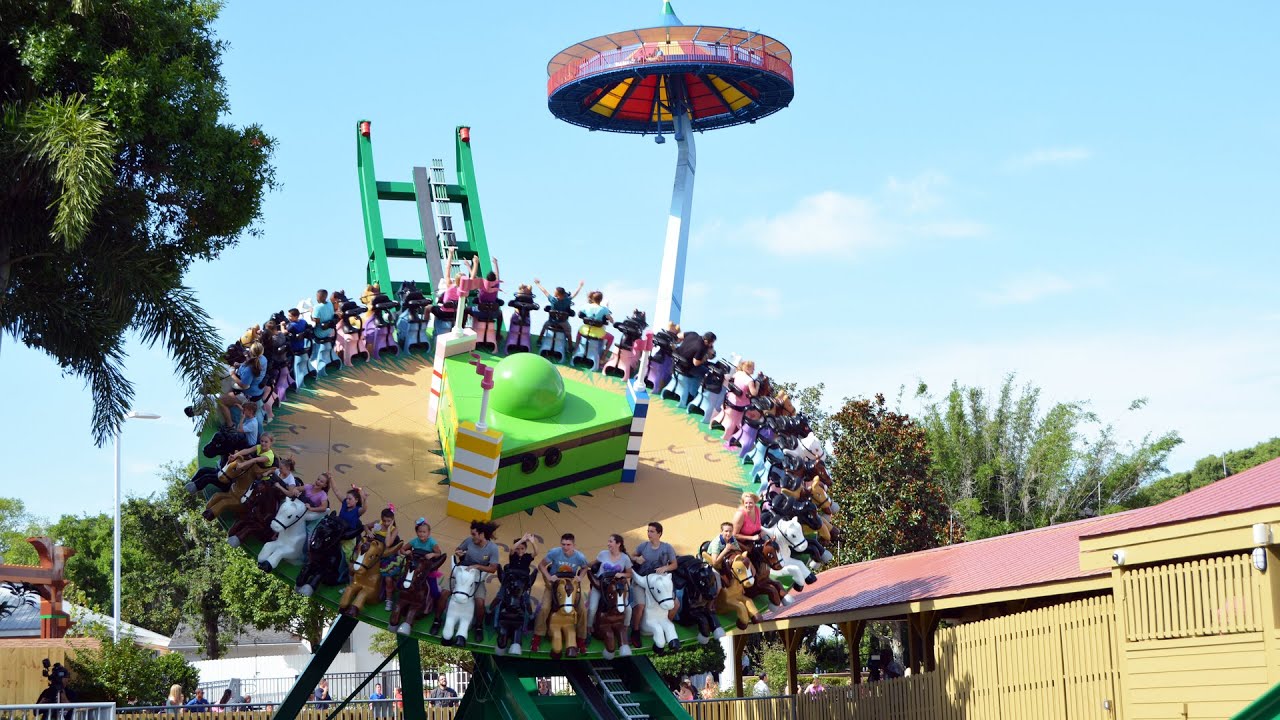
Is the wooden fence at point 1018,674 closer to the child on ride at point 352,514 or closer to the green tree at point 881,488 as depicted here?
the child on ride at point 352,514

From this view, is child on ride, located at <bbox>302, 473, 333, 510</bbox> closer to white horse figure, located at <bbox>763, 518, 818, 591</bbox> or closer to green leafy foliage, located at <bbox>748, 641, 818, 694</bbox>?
white horse figure, located at <bbox>763, 518, 818, 591</bbox>

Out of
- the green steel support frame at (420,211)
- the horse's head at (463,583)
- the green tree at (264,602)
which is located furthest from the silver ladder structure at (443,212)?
the green tree at (264,602)

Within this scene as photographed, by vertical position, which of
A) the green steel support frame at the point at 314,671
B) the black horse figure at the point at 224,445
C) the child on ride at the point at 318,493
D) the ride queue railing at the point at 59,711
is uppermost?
the black horse figure at the point at 224,445

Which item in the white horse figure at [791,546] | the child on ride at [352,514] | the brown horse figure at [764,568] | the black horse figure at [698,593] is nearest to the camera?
the child on ride at [352,514]

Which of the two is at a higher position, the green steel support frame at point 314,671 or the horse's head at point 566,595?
the horse's head at point 566,595

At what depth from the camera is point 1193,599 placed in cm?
1327

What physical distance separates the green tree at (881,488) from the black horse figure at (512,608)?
19449 millimetres

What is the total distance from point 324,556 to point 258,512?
0.88 metres

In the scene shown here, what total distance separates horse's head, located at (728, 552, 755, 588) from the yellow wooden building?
3.10 meters

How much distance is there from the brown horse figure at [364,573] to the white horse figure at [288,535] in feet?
2.24

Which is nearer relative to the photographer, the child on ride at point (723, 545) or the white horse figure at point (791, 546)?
the child on ride at point (723, 545)

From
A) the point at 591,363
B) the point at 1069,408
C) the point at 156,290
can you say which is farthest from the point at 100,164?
the point at 1069,408

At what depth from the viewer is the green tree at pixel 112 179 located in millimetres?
13672

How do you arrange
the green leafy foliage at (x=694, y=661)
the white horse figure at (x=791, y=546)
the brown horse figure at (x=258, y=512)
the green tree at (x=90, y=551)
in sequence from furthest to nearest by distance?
the green tree at (x=90, y=551), the green leafy foliage at (x=694, y=661), the white horse figure at (x=791, y=546), the brown horse figure at (x=258, y=512)
